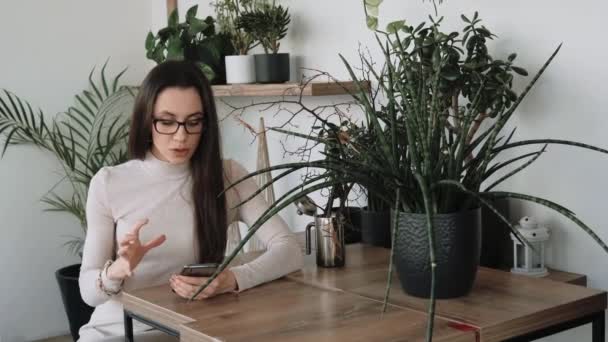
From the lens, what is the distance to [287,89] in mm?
3279

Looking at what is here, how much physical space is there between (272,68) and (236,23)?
0.79ft

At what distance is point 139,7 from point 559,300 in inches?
129

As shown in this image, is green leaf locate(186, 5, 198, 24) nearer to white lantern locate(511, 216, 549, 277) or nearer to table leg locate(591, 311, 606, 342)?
white lantern locate(511, 216, 549, 277)

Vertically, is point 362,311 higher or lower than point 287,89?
lower

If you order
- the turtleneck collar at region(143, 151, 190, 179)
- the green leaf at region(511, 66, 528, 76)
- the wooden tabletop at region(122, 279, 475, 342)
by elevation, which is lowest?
the wooden tabletop at region(122, 279, 475, 342)

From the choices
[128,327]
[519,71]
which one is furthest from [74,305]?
[519,71]

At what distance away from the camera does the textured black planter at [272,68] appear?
3.46 metres

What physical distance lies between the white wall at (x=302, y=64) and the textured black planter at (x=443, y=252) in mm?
647

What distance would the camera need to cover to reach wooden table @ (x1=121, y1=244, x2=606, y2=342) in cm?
184

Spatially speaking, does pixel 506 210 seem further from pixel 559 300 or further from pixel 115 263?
pixel 115 263

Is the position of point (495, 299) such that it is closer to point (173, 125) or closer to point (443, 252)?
point (443, 252)

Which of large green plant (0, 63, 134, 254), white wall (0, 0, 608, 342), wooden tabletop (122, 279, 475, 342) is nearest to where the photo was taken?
wooden tabletop (122, 279, 475, 342)

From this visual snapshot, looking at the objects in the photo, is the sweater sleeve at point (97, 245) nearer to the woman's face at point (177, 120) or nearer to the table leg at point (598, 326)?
the woman's face at point (177, 120)

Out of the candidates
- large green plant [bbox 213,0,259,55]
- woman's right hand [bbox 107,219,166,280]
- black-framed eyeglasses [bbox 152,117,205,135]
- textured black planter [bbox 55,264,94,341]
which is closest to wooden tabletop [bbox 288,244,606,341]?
woman's right hand [bbox 107,219,166,280]
